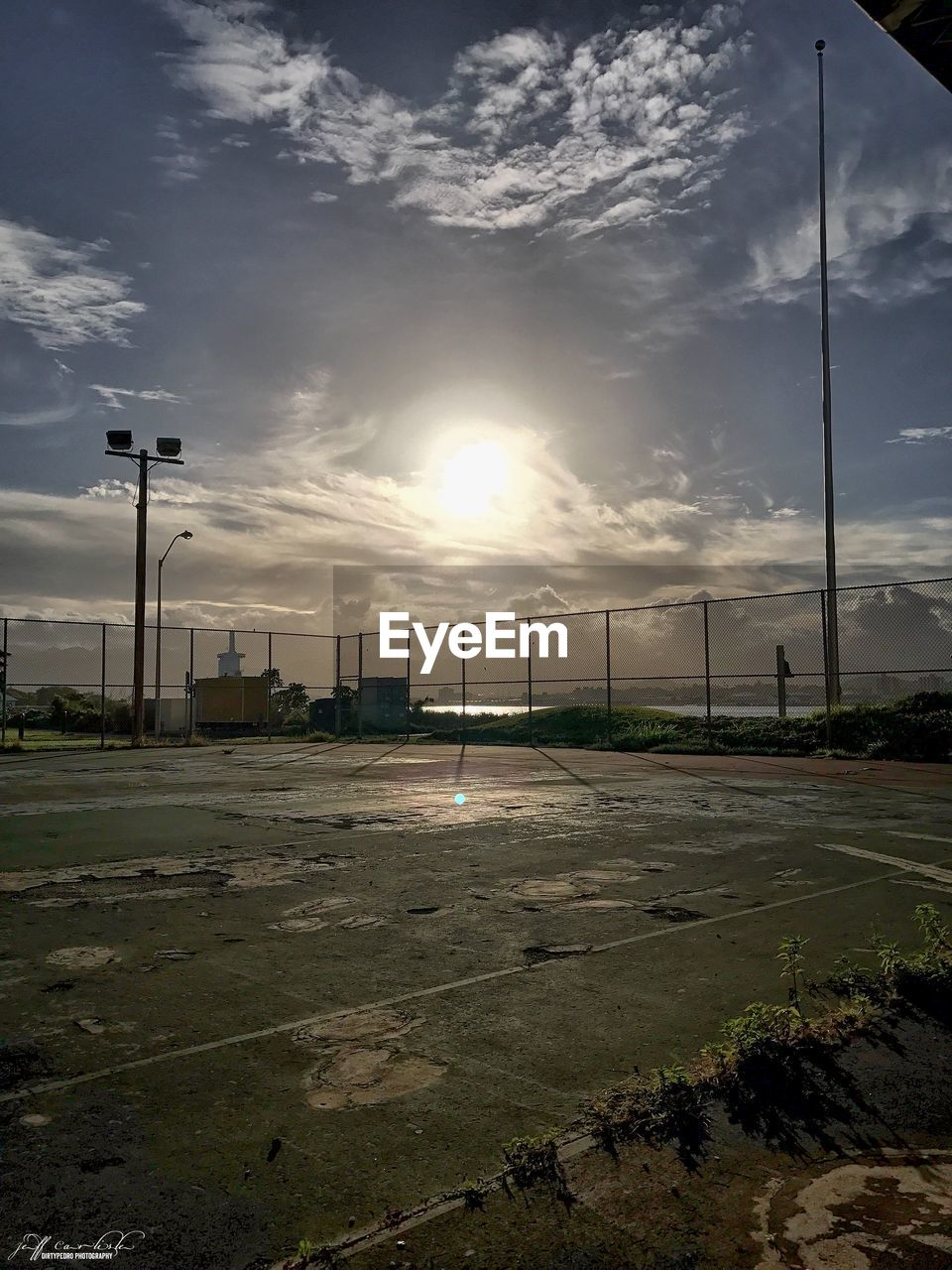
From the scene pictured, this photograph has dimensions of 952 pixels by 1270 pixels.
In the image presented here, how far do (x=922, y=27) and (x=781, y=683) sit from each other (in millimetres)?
20744

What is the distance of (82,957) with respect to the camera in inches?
197

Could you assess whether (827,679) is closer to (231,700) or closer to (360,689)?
(360,689)

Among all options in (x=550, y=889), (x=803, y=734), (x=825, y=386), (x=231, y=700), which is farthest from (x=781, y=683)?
(x=231, y=700)

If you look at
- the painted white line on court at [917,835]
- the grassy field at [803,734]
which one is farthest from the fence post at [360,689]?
the painted white line on court at [917,835]

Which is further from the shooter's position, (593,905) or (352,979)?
(593,905)

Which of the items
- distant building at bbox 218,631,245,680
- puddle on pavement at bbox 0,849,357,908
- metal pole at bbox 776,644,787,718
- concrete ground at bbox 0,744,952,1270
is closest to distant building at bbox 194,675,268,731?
distant building at bbox 218,631,245,680

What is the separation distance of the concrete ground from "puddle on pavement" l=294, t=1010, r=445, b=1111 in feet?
0.05

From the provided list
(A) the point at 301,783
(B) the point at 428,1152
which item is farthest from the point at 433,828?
(B) the point at 428,1152

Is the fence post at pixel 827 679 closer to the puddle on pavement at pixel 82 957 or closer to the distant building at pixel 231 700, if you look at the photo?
the puddle on pavement at pixel 82 957

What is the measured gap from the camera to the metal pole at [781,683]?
72.2 feet

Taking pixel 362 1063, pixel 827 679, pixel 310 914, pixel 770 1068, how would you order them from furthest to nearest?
pixel 827 679 < pixel 310 914 < pixel 362 1063 < pixel 770 1068

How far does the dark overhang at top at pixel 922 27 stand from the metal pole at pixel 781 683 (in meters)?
19.6

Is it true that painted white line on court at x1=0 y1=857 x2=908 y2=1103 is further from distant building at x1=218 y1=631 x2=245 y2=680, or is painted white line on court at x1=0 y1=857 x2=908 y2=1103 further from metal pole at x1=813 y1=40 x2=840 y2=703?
distant building at x1=218 y1=631 x2=245 y2=680

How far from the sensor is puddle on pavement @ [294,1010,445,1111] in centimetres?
331
